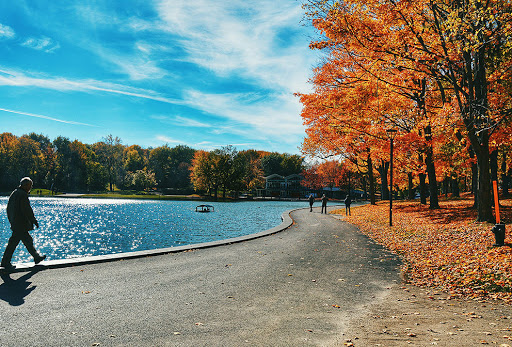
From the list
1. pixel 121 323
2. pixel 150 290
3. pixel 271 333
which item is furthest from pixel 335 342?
pixel 150 290

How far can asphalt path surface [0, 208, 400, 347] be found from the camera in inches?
185

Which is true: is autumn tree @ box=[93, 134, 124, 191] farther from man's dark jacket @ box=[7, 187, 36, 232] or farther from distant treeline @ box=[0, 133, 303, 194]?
man's dark jacket @ box=[7, 187, 36, 232]

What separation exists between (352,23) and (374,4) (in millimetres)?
1095

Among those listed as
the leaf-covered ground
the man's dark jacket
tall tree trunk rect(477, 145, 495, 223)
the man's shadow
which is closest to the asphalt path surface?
the man's shadow

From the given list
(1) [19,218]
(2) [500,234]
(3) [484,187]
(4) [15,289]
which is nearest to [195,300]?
(4) [15,289]

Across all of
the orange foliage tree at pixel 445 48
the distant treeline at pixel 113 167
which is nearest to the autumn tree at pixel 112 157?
the distant treeline at pixel 113 167

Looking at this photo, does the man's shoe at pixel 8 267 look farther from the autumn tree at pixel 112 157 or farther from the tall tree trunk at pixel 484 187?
the autumn tree at pixel 112 157

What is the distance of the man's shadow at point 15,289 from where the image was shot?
5965 mm

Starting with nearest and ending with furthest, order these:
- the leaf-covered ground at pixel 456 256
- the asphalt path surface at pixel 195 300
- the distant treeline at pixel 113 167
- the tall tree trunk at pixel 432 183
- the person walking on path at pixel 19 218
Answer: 1. the asphalt path surface at pixel 195 300
2. the leaf-covered ground at pixel 456 256
3. the person walking on path at pixel 19 218
4. the tall tree trunk at pixel 432 183
5. the distant treeline at pixel 113 167

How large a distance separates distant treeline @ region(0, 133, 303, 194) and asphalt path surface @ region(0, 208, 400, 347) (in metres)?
75.7

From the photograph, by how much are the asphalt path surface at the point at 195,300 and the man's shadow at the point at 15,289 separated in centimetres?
2

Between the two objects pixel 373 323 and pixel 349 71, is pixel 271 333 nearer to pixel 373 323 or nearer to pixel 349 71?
pixel 373 323

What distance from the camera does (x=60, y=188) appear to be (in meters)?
104

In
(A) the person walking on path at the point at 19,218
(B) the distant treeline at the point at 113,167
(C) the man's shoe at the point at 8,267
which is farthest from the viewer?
(B) the distant treeline at the point at 113,167
